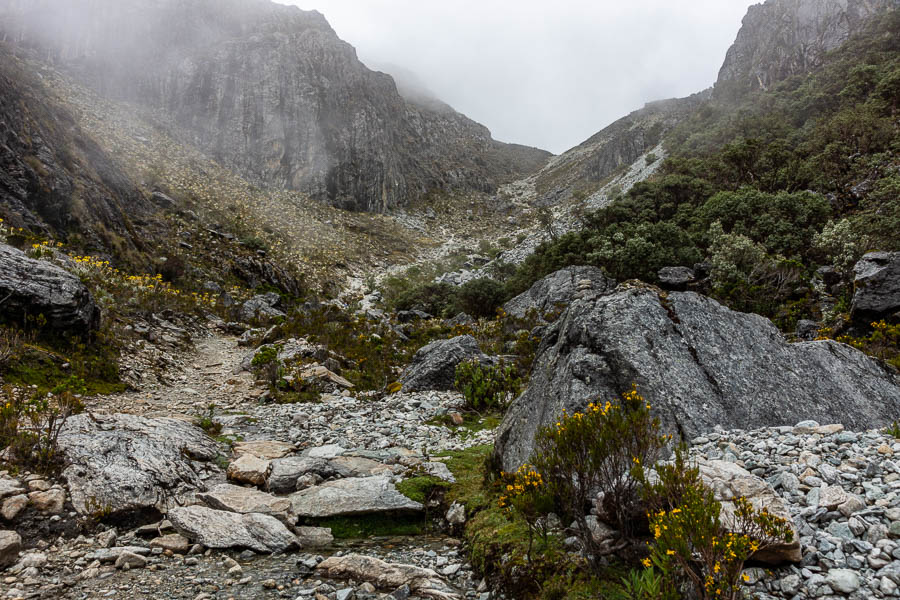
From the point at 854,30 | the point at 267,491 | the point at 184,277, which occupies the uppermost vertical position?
the point at 854,30

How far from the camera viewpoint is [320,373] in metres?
14.7

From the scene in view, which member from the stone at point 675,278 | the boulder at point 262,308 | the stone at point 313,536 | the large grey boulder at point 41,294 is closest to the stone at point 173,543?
the stone at point 313,536

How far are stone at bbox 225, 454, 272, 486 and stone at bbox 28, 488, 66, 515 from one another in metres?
2.27

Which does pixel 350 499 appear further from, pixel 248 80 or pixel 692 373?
pixel 248 80

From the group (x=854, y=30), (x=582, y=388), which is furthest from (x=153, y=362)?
(x=854, y=30)

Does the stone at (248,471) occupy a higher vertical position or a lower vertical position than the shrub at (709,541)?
lower

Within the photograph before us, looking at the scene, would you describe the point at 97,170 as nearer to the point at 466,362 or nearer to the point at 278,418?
the point at 278,418

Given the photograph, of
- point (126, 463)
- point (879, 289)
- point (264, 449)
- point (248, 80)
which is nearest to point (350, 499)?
point (264, 449)

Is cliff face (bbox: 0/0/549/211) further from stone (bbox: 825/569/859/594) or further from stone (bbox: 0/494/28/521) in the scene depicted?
stone (bbox: 825/569/859/594)

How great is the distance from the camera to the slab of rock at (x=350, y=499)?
6262 mm

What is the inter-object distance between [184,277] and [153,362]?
14.3 m

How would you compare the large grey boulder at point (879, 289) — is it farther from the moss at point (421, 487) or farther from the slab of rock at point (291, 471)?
the slab of rock at point (291, 471)

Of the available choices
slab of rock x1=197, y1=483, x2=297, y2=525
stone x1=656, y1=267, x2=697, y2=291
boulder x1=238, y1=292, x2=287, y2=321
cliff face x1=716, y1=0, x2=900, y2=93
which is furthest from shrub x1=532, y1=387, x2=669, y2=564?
cliff face x1=716, y1=0, x2=900, y2=93

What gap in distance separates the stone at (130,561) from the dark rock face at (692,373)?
15.7 feet
